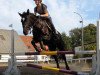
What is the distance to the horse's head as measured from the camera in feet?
27.6

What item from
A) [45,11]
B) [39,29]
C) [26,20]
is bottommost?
[39,29]

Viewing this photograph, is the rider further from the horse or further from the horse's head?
the horse's head

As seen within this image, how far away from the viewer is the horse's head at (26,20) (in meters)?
8.41

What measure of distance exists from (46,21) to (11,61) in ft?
4.86

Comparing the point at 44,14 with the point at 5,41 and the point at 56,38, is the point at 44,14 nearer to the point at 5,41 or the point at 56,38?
the point at 56,38

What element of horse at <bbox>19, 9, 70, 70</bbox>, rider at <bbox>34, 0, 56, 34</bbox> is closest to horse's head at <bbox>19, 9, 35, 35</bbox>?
horse at <bbox>19, 9, 70, 70</bbox>

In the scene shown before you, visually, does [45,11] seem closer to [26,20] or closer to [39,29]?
[39,29]

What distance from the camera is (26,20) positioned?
8.63 meters

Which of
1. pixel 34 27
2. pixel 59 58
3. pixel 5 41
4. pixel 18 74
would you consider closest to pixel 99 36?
pixel 34 27

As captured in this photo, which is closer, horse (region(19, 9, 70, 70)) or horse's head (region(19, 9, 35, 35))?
horse's head (region(19, 9, 35, 35))

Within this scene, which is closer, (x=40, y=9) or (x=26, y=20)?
(x=26, y=20)

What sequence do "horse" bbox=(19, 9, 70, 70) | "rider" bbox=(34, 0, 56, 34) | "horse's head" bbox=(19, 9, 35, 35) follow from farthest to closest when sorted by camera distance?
1. "rider" bbox=(34, 0, 56, 34)
2. "horse" bbox=(19, 9, 70, 70)
3. "horse's head" bbox=(19, 9, 35, 35)

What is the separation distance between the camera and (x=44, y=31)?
9.25 metres

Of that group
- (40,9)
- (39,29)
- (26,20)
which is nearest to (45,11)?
(40,9)
